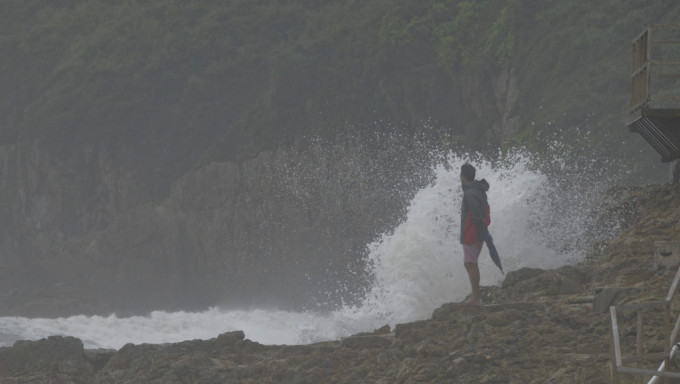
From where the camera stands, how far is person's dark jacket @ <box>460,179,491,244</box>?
10477mm

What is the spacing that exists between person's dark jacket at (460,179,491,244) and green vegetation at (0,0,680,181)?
63.2 feet

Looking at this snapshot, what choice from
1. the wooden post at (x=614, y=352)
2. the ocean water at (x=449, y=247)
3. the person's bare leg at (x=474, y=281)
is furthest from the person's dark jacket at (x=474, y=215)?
the wooden post at (x=614, y=352)

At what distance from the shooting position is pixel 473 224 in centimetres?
1055

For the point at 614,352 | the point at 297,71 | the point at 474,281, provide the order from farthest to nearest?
the point at 297,71 < the point at 474,281 < the point at 614,352

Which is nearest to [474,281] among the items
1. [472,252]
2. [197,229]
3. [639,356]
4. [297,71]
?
[472,252]

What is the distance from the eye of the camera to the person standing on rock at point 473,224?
412 inches

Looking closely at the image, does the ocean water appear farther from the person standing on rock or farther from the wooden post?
the wooden post

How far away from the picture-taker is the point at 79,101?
51094 mm

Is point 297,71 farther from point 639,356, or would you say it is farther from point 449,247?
point 639,356

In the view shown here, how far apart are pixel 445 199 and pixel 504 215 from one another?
1.58m

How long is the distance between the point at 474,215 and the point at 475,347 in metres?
2.23

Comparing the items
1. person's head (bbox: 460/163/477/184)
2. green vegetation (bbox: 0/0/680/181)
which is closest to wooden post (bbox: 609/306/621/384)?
person's head (bbox: 460/163/477/184)

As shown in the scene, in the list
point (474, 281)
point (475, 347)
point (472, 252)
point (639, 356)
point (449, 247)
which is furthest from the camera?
point (449, 247)

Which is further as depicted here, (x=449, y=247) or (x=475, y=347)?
(x=449, y=247)
